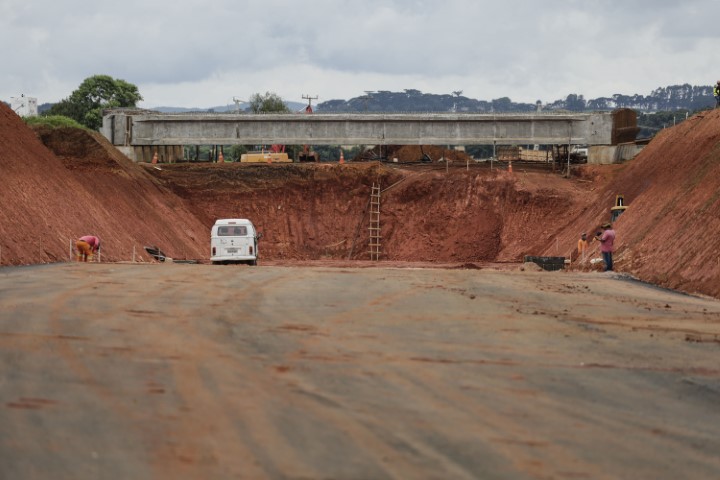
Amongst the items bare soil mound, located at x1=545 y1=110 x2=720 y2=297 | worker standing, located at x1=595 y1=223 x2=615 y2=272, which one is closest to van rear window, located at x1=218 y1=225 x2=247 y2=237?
worker standing, located at x1=595 y1=223 x2=615 y2=272

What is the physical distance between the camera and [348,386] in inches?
521

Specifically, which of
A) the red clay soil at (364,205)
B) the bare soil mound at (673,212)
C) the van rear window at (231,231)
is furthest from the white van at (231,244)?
the bare soil mound at (673,212)

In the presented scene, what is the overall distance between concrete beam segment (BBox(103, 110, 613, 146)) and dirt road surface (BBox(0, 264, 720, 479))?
48.6 m

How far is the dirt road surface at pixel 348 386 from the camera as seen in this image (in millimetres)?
10266

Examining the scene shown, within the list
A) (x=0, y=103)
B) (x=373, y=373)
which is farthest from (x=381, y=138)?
(x=373, y=373)

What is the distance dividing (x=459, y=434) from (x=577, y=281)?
61.2ft

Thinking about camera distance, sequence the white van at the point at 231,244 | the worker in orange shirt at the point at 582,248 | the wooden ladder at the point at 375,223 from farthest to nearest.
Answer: the wooden ladder at the point at 375,223
the worker in orange shirt at the point at 582,248
the white van at the point at 231,244

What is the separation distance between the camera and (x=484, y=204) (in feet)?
218

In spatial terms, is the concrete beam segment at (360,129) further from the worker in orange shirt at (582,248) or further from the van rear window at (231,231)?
the van rear window at (231,231)

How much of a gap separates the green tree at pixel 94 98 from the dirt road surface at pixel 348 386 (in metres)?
123

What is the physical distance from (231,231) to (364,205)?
31.1 metres

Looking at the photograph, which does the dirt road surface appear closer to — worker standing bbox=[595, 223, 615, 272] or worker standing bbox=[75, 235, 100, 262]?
worker standing bbox=[595, 223, 615, 272]

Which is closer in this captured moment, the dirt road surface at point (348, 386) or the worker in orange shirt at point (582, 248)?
the dirt road surface at point (348, 386)

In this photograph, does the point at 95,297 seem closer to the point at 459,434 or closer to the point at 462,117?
the point at 459,434
